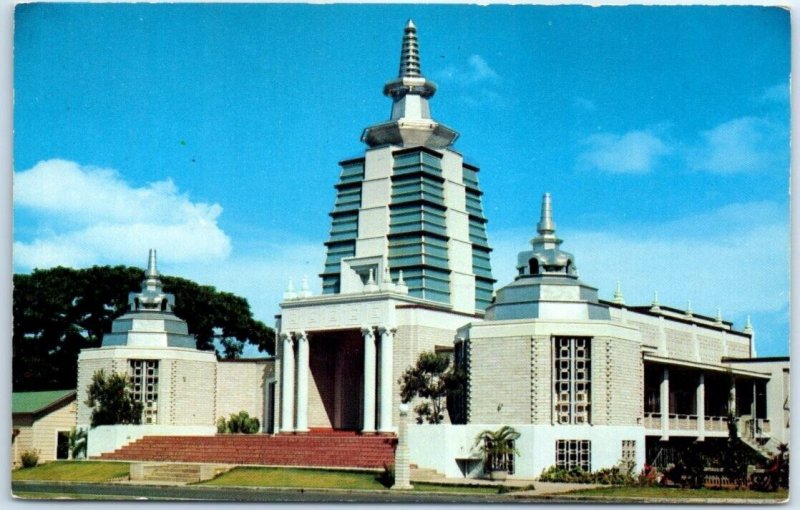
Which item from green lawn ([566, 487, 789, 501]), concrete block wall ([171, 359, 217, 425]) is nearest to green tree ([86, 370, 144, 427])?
concrete block wall ([171, 359, 217, 425])

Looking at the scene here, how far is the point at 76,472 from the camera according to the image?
1781 inches

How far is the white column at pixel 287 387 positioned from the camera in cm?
5184

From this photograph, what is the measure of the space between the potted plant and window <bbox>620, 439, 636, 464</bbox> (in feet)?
10.7

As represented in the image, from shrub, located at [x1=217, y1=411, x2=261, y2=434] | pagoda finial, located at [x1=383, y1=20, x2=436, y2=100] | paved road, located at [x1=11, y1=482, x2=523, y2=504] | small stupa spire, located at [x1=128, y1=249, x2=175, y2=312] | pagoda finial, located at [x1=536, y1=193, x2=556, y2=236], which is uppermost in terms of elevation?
pagoda finial, located at [x1=383, y1=20, x2=436, y2=100]

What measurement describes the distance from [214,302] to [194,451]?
24390 millimetres

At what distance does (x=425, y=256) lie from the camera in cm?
5559

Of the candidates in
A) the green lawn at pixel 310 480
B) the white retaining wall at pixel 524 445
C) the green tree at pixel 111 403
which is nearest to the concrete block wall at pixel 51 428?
the green tree at pixel 111 403

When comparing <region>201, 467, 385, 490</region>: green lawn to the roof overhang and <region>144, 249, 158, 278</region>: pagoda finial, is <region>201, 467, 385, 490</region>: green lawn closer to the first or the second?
the roof overhang

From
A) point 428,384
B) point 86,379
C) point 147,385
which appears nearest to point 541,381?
point 428,384

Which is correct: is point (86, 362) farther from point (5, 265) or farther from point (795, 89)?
point (795, 89)

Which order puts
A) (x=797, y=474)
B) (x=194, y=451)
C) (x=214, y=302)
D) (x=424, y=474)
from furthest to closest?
(x=214, y=302)
(x=194, y=451)
(x=424, y=474)
(x=797, y=474)

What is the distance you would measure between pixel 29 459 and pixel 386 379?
1281 centimetres

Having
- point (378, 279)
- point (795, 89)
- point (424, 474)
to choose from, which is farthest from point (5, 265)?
point (378, 279)

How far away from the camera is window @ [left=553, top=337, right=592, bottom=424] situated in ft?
133
